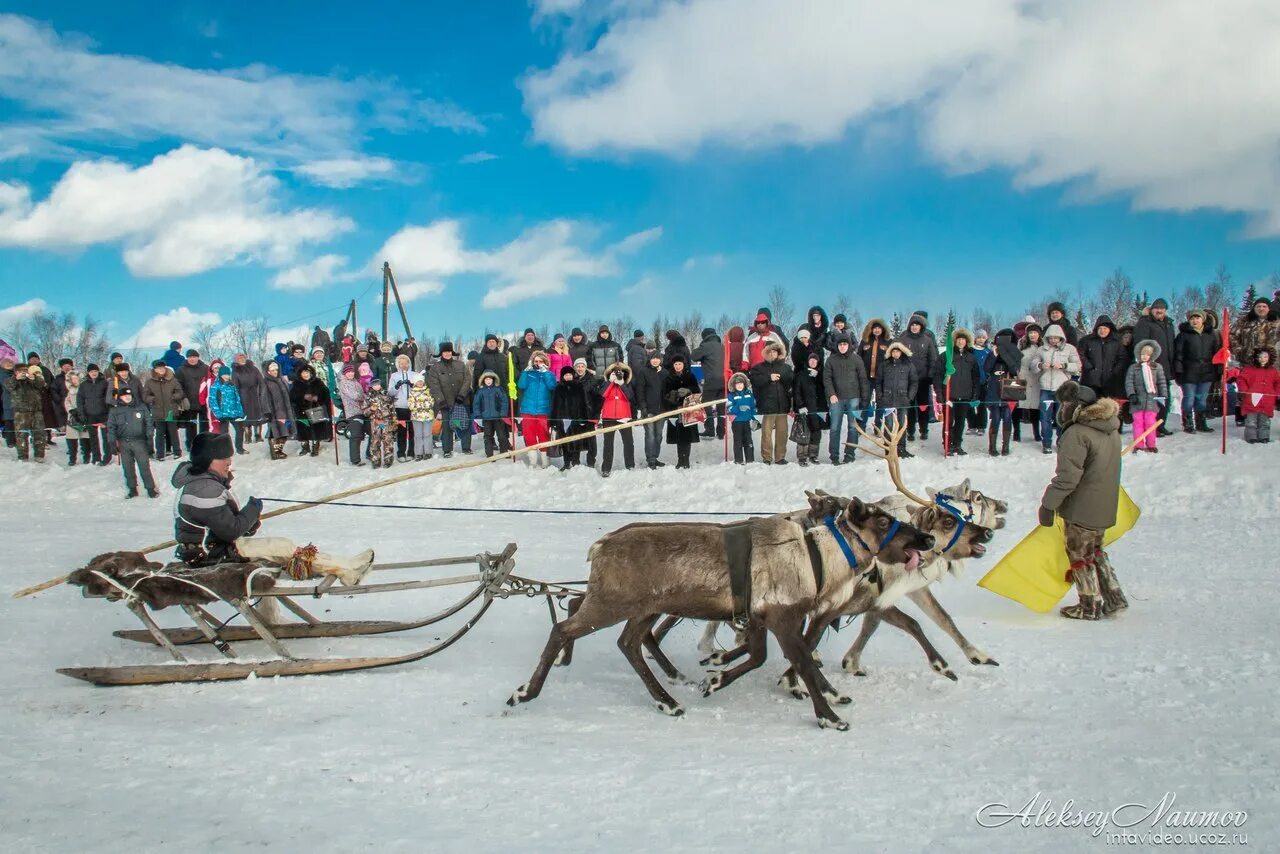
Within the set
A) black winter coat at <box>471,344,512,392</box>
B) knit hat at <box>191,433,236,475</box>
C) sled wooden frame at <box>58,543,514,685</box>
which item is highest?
black winter coat at <box>471,344,512,392</box>

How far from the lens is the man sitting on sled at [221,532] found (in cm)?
558

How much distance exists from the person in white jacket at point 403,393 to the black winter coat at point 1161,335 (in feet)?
38.1

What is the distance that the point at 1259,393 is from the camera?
11672mm

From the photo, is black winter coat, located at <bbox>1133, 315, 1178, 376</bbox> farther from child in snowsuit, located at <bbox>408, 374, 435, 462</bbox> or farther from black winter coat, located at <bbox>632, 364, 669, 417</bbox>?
child in snowsuit, located at <bbox>408, 374, 435, 462</bbox>

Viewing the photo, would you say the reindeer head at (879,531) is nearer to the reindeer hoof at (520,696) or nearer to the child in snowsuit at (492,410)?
the reindeer hoof at (520,696)

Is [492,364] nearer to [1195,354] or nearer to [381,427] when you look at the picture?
[381,427]

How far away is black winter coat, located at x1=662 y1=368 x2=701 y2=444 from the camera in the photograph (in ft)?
43.5

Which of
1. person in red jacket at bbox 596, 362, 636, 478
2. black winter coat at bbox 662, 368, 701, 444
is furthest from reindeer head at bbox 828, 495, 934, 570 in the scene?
person in red jacket at bbox 596, 362, 636, 478

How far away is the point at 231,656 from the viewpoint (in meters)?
5.55

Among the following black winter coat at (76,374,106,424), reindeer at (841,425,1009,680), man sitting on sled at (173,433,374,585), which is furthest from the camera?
black winter coat at (76,374,106,424)

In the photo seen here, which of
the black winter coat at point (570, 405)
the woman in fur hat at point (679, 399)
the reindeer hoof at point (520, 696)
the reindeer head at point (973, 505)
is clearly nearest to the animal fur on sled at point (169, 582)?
the reindeer hoof at point (520, 696)

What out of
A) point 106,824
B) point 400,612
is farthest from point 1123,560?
point 106,824

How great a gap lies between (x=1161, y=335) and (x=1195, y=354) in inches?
20.7

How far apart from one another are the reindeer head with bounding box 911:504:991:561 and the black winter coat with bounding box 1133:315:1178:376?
29.6ft
